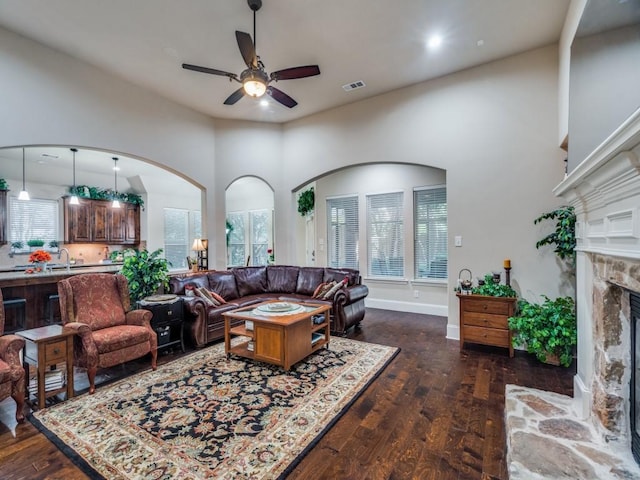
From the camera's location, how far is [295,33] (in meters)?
3.38

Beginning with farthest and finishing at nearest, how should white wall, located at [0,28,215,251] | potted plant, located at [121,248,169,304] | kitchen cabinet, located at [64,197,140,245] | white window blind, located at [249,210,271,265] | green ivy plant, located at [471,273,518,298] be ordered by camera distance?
1. white window blind, located at [249,210,271,265]
2. kitchen cabinet, located at [64,197,140,245]
3. potted plant, located at [121,248,169,304]
4. green ivy plant, located at [471,273,518,298]
5. white wall, located at [0,28,215,251]

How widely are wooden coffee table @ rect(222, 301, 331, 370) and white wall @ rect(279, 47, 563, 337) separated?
2173 mm

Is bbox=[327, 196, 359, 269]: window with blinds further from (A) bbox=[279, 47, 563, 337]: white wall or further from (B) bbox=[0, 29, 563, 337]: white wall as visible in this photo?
(A) bbox=[279, 47, 563, 337]: white wall

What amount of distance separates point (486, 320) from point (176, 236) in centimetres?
823

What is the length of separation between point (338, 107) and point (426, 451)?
16.6 feet

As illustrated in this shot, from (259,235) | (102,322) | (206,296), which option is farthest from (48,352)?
(259,235)

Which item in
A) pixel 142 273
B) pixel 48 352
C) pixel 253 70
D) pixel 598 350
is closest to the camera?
pixel 598 350

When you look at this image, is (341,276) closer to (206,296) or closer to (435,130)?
(206,296)

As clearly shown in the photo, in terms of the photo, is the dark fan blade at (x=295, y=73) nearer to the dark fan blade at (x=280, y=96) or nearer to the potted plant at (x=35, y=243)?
the dark fan blade at (x=280, y=96)

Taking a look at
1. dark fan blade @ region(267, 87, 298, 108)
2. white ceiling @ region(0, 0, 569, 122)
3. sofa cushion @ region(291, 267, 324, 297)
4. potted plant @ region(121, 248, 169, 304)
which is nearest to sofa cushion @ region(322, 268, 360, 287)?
sofa cushion @ region(291, 267, 324, 297)

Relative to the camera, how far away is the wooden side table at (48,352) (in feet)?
8.23

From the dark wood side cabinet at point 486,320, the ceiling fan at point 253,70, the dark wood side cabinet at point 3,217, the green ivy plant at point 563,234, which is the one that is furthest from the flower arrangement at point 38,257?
the green ivy plant at point 563,234

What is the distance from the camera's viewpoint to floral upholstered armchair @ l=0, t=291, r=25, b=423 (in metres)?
2.23

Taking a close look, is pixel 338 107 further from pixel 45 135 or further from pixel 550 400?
pixel 550 400
